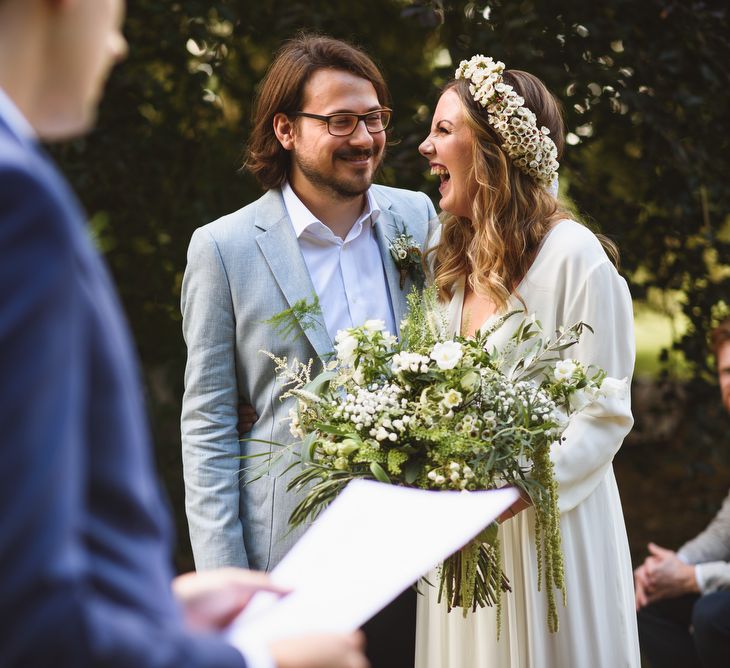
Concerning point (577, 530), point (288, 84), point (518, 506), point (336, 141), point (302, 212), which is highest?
point (288, 84)

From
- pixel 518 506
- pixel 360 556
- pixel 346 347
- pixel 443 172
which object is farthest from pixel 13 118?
pixel 443 172

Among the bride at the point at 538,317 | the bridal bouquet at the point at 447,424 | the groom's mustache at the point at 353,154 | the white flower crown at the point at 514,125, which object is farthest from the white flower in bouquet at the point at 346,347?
the white flower crown at the point at 514,125

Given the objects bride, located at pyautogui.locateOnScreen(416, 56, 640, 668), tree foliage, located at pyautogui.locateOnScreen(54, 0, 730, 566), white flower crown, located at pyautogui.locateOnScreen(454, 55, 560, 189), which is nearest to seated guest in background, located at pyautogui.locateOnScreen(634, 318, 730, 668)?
tree foliage, located at pyautogui.locateOnScreen(54, 0, 730, 566)

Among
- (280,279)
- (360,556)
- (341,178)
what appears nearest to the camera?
(360,556)

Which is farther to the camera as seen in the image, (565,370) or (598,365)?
(598,365)

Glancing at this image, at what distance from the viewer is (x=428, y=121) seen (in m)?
4.63

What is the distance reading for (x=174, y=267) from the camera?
17.4ft

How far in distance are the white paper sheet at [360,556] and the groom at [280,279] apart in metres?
1.46

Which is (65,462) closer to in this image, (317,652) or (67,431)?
(67,431)

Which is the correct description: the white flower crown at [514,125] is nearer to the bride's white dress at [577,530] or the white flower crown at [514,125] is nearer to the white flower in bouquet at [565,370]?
the bride's white dress at [577,530]

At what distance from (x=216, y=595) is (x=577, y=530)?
194 cm

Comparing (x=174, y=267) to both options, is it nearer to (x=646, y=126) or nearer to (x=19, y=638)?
(x=646, y=126)

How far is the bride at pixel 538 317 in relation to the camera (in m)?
2.85

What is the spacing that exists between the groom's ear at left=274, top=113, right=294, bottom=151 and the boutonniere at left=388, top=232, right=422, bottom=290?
1.62 ft
